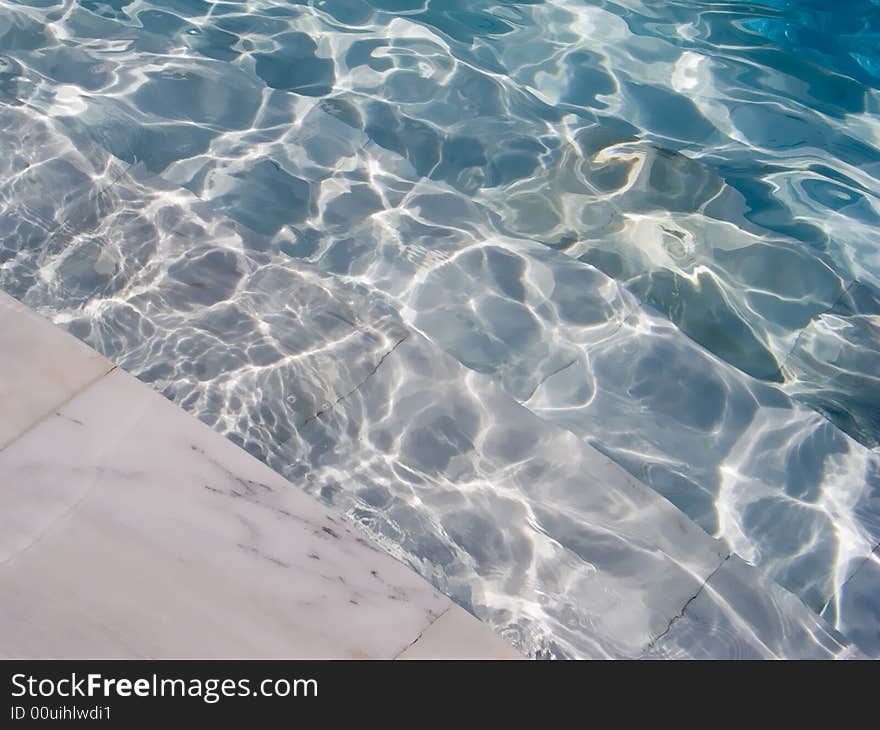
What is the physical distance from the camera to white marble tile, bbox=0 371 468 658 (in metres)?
2.43

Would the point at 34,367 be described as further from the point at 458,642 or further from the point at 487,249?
the point at 487,249

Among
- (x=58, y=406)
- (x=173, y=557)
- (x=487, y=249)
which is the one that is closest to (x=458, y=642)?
(x=173, y=557)

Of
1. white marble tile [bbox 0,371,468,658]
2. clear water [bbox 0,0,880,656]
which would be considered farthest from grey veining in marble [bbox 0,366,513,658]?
clear water [bbox 0,0,880,656]

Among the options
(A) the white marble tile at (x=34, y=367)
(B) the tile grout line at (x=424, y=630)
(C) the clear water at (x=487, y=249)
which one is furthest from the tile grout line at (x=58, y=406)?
(B) the tile grout line at (x=424, y=630)

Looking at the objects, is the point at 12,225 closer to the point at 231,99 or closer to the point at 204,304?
the point at 204,304

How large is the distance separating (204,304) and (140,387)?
1.55ft

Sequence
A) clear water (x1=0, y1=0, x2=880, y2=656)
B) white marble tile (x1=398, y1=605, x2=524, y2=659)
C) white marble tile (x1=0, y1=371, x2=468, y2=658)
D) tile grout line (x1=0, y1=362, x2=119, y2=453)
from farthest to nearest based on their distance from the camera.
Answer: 1. clear water (x1=0, y1=0, x2=880, y2=656)
2. tile grout line (x1=0, y1=362, x2=119, y2=453)
3. white marble tile (x1=398, y1=605, x2=524, y2=659)
4. white marble tile (x1=0, y1=371, x2=468, y2=658)

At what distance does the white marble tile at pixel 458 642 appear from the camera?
2537 mm

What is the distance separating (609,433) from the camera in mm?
3311

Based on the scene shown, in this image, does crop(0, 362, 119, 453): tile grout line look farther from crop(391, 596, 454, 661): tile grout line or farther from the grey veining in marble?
crop(391, 596, 454, 661): tile grout line

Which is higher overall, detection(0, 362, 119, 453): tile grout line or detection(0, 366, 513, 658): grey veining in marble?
detection(0, 362, 119, 453): tile grout line

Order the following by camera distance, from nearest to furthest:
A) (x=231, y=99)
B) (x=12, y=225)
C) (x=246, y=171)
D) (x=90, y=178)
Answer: (x=12, y=225) → (x=90, y=178) → (x=246, y=171) → (x=231, y=99)

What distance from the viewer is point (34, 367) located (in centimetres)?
297

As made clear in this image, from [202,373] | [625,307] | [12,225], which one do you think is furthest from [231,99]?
[625,307]
